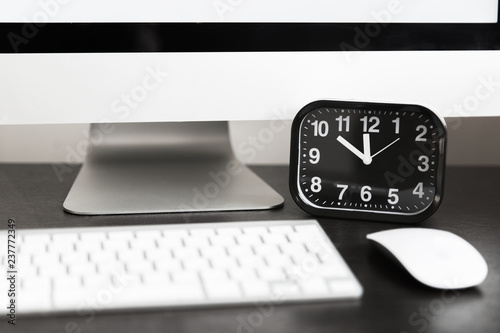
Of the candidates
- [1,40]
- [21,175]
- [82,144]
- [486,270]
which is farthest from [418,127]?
[82,144]

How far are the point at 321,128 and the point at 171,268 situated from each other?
0.25m

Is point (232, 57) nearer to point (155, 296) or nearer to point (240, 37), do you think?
point (240, 37)

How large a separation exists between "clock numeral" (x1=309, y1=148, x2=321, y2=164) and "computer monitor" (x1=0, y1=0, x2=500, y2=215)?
0.05 m

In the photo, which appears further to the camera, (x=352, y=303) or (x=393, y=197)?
(x=393, y=197)

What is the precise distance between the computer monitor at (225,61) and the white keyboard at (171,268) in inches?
5.0

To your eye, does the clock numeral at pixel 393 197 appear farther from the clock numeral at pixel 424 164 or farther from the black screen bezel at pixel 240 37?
the black screen bezel at pixel 240 37

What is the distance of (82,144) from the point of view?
1.11 meters

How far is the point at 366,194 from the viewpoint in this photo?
2.06ft

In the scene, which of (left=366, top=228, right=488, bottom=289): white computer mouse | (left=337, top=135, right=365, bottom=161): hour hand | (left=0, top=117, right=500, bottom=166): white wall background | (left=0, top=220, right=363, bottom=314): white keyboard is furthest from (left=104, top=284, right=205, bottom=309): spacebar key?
(left=0, top=117, right=500, bottom=166): white wall background

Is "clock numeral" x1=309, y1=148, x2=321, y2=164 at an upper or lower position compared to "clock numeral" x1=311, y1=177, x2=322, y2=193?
upper

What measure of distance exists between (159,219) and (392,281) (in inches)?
9.7

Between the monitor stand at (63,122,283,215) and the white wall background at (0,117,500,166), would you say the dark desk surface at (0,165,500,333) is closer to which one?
the monitor stand at (63,122,283,215)

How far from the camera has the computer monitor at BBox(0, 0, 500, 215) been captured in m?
0.61

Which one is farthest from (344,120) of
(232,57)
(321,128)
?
(232,57)
